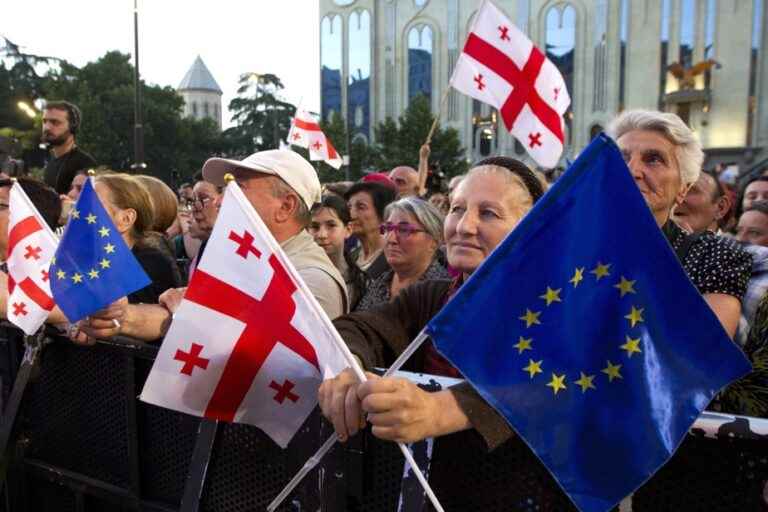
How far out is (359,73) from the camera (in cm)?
5062

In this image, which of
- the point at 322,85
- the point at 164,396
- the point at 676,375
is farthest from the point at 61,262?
the point at 322,85

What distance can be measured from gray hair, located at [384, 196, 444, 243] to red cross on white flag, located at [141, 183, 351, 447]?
7.29ft

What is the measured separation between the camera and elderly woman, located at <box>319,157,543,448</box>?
149cm

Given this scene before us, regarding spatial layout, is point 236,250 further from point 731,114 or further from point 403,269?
point 731,114

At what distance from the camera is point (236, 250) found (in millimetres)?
1813

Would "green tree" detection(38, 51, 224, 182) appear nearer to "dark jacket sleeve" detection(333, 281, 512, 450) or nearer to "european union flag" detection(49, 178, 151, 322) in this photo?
"european union flag" detection(49, 178, 151, 322)

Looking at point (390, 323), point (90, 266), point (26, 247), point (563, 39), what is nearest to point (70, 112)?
point (26, 247)

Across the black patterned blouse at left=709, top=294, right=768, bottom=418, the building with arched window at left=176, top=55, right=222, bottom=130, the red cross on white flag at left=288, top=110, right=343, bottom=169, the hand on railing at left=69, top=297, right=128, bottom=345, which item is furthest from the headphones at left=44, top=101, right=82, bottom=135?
the building with arched window at left=176, top=55, right=222, bottom=130

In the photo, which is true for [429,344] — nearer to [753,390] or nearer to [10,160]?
[753,390]

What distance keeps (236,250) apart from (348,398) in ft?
1.70

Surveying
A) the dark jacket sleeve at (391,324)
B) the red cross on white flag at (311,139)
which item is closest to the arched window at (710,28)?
the red cross on white flag at (311,139)

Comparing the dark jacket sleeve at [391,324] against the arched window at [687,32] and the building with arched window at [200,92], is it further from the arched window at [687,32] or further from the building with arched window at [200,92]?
the building with arched window at [200,92]

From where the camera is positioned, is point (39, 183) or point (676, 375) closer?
point (676, 375)

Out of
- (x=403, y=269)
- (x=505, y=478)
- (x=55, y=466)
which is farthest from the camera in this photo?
(x=403, y=269)
